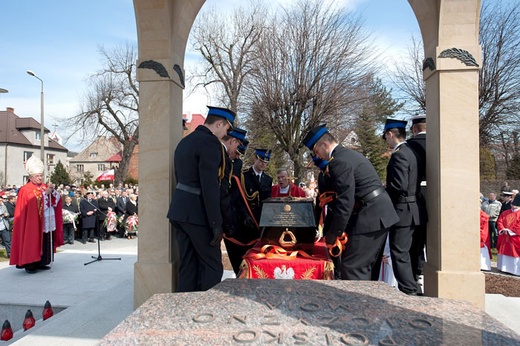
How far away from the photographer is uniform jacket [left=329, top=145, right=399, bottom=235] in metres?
4.11

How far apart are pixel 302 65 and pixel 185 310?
15.5m

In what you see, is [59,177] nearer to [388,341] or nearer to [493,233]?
[493,233]

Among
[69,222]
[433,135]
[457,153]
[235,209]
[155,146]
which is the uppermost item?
[433,135]

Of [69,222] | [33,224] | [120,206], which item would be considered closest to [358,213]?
[33,224]

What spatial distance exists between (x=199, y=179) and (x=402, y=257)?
104 inches

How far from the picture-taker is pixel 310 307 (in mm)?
2580

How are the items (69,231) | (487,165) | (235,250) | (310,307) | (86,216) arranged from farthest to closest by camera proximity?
(487,165) → (86,216) → (69,231) → (235,250) → (310,307)

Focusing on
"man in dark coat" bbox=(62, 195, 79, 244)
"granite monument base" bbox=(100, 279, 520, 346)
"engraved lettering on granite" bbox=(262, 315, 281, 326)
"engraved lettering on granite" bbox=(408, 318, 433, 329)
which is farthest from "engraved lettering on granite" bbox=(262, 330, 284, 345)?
"man in dark coat" bbox=(62, 195, 79, 244)

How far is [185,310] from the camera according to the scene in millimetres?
2543

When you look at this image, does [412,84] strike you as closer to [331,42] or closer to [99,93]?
[331,42]

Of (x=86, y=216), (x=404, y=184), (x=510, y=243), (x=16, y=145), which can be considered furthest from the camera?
(x=16, y=145)

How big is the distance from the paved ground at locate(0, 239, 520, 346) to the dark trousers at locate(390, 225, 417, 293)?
1153 mm

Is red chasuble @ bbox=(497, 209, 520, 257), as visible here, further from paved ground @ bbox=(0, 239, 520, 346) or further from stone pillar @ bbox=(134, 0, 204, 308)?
stone pillar @ bbox=(134, 0, 204, 308)

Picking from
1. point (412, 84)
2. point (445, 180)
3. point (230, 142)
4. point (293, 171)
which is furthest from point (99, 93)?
point (445, 180)
